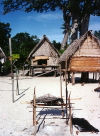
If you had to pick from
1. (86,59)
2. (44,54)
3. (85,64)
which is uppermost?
(44,54)

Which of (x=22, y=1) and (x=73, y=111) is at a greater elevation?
(x=22, y=1)

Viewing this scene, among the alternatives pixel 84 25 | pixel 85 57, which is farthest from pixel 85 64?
pixel 84 25

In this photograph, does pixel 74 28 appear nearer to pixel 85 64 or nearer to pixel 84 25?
pixel 84 25

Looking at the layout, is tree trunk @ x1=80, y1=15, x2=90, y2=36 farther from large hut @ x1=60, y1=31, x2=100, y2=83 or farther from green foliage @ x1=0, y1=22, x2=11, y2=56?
green foliage @ x1=0, y1=22, x2=11, y2=56

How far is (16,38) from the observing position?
105m

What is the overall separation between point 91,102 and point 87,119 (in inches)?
141

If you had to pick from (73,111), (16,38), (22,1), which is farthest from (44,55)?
(16,38)

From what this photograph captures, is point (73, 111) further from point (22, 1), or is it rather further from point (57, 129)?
point (22, 1)

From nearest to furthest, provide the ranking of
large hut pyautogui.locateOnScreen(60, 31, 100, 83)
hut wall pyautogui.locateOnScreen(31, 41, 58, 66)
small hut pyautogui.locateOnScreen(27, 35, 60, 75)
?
large hut pyautogui.locateOnScreen(60, 31, 100, 83), small hut pyautogui.locateOnScreen(27, 35, 60, 75), hut wall pyautogui.locateOnScreen(31, 41, 58, 66)

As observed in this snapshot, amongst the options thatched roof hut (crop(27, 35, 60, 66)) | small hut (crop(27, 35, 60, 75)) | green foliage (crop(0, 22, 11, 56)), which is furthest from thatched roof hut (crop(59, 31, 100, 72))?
green foliage (crop(0, 22, 11, 56))

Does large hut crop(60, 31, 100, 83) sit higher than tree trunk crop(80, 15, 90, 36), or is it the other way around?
tree trunk crop(80, 15, 90, 36)

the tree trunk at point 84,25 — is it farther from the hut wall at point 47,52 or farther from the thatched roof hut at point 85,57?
the thatched roof hut at point 85,57

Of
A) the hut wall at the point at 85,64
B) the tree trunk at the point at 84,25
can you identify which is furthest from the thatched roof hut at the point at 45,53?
the hut wall at the point at 85,64

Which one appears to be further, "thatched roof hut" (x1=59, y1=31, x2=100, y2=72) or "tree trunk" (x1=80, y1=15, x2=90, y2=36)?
"tree trunk" (x1=80, y1=15, x2=90, y2=36)
